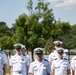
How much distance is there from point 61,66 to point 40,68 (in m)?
1.88

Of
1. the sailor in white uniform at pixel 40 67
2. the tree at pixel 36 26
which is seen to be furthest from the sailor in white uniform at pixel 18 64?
the tree at pixel 36 26

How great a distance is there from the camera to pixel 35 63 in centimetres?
872

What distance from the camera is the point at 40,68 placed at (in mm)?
8789

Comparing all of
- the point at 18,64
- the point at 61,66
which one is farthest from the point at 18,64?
the point at 61,66

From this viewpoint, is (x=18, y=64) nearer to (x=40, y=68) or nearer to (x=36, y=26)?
(x=40, y=68)

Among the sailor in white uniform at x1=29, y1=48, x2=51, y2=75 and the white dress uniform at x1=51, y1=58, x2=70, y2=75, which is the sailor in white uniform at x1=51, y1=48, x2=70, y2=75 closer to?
the white dress uniform at x1=51, y1=58, x2=70, y2=75

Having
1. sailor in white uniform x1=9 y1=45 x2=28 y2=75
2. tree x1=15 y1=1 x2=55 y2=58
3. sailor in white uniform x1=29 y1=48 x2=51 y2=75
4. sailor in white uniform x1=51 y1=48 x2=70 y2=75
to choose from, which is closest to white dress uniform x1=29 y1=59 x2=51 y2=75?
sailor in white uniform x1=29 y1=48 x2=51 y2=75

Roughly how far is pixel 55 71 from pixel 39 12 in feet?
90.6

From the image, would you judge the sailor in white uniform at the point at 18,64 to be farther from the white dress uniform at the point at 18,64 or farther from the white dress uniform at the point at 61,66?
the white dress uniform at the point at 61,66

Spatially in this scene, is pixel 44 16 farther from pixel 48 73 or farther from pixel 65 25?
pixel 48 73

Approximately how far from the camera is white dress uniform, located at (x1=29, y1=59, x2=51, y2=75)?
8.71 metres

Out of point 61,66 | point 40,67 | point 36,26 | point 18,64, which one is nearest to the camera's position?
point 40,67

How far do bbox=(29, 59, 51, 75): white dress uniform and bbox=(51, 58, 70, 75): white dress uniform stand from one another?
5.42 feet

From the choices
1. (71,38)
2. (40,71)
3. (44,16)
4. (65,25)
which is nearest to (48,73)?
(40,71)
